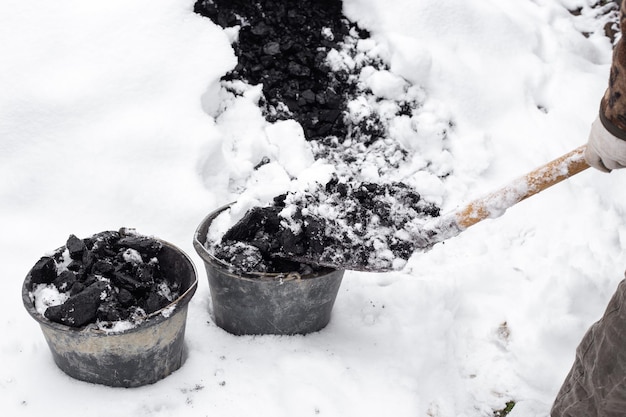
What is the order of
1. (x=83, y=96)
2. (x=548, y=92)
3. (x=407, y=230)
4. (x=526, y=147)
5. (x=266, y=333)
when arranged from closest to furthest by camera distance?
1. (x=407, y=230)
2. (x=266, y=333)
3. (x=83, y=96)
4. (x=526, y=147)
5. (x=548, y=92)

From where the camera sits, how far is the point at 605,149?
6.14 feet

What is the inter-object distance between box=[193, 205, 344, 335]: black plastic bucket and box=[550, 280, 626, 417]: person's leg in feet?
3.27

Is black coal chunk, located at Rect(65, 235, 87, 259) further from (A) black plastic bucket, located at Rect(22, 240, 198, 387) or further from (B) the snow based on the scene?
(B) the snow

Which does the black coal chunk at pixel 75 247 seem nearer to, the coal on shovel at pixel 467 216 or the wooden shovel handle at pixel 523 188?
the coal on shovel at pixel 467 216

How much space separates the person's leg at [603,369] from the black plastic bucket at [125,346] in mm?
1445

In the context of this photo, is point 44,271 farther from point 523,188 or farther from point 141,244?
point 523,188

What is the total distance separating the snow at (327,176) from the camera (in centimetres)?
258

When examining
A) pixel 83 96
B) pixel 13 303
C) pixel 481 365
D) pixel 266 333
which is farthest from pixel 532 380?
pixel 83 96

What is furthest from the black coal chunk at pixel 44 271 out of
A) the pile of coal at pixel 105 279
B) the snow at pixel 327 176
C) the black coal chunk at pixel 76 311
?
the snow at pixel 327 176

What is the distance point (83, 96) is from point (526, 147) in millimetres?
2740

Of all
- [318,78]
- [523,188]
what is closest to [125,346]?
[523,188]

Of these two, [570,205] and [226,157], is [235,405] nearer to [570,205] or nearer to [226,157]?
[226,157]

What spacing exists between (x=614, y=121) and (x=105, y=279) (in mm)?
1875

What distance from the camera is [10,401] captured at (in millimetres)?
2348
